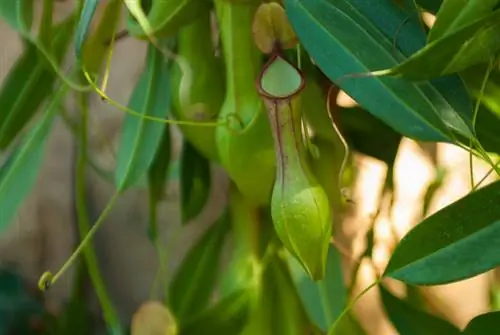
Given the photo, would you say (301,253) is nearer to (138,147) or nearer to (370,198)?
(138,147)

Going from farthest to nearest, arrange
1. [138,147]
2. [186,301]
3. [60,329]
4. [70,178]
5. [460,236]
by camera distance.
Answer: [70,178] < [60,329] < [186,301] < [138,147] < [460,236]

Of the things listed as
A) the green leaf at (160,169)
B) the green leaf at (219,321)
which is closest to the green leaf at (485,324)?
the green leaf at (219,321)

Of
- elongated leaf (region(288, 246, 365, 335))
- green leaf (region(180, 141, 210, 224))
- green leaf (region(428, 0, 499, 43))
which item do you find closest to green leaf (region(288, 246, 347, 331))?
elongated leaf (region(288, 246, 365, 335))

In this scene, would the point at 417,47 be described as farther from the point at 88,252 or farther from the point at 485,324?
the point at 88,252

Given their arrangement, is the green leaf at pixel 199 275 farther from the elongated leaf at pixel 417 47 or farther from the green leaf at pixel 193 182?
the elongated leaf at pixel 417 47

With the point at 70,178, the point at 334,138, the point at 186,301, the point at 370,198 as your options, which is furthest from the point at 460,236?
the point at 70,178

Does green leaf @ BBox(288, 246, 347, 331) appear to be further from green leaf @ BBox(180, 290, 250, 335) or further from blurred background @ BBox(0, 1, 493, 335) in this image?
blurred background @ BBox(0, 1, 493, 335)

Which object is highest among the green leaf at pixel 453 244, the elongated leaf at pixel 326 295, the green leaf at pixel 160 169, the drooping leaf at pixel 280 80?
the drooping leaf at pixel 280 80

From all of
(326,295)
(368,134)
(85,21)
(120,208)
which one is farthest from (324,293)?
(120,208)
